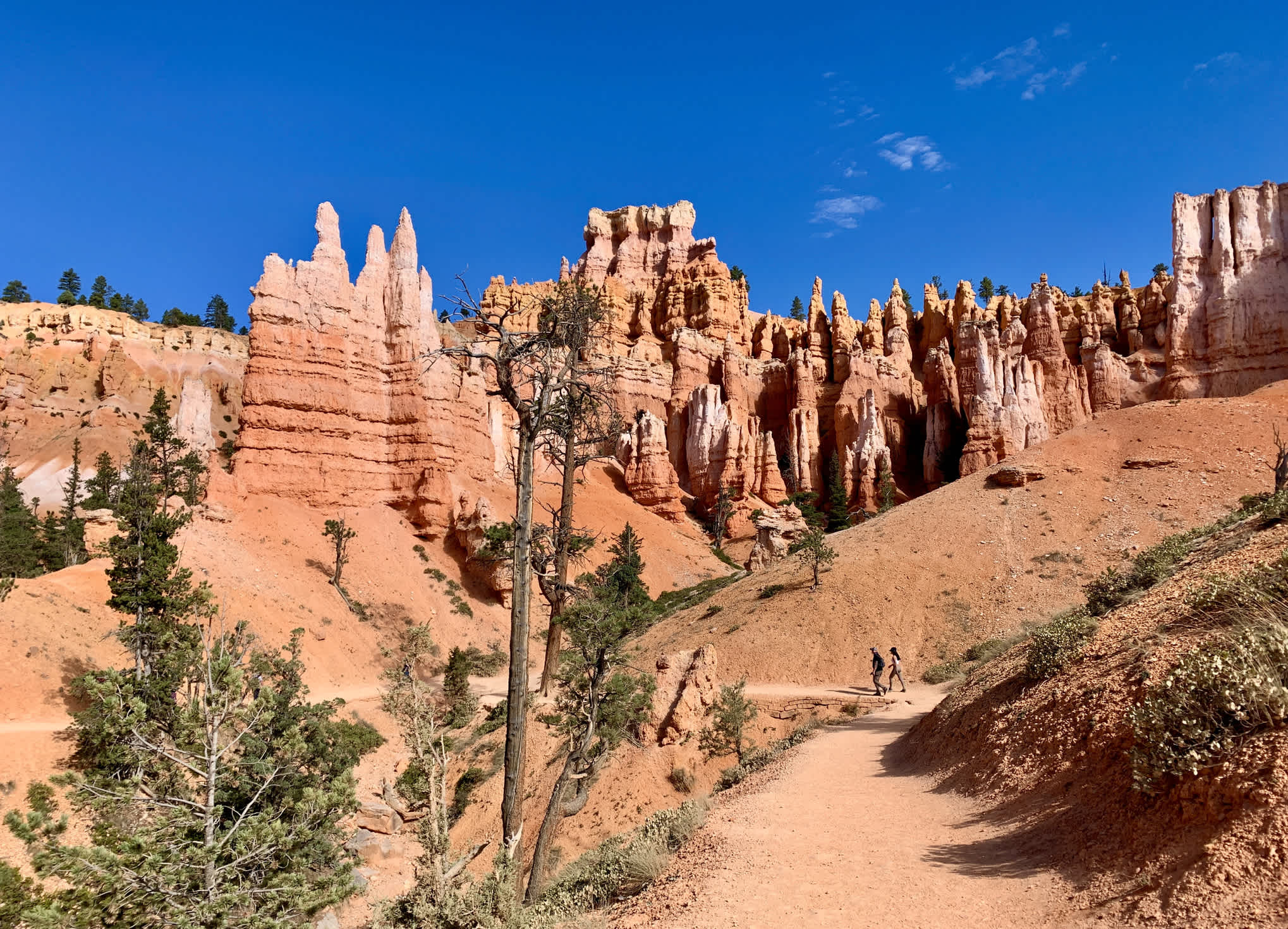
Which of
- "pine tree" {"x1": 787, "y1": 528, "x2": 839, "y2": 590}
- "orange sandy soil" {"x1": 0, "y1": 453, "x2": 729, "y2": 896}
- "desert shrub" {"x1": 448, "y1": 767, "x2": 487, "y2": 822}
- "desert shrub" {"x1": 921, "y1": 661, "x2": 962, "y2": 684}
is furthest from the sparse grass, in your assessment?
"pine tree" {"x1": 787, "y1": 528, "x2": 839, "y2": 590}

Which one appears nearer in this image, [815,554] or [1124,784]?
[1124,784]

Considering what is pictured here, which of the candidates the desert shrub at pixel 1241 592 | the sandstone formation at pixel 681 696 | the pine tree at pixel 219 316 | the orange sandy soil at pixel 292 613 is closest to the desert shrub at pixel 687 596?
the orange sandy soil at pixel 292 613

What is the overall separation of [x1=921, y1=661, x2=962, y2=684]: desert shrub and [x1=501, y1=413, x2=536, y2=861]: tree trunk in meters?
18.9

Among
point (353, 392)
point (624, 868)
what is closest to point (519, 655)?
point (624, 868)

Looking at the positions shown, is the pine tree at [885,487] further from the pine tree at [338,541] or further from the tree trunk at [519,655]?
the tree trunk at [519,655]

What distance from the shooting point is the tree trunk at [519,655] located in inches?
294

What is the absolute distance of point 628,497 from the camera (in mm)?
59656

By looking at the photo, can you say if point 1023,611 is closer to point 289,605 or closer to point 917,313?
point 289,605

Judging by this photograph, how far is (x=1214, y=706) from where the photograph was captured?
566cm

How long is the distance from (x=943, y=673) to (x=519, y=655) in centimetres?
1978

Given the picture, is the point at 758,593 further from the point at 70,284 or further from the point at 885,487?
the point at 70,284

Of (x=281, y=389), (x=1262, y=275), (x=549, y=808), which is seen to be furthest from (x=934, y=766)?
(x=1262, y=275)

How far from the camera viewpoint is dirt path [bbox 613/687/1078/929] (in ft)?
18.7

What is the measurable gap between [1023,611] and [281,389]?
37735mm
